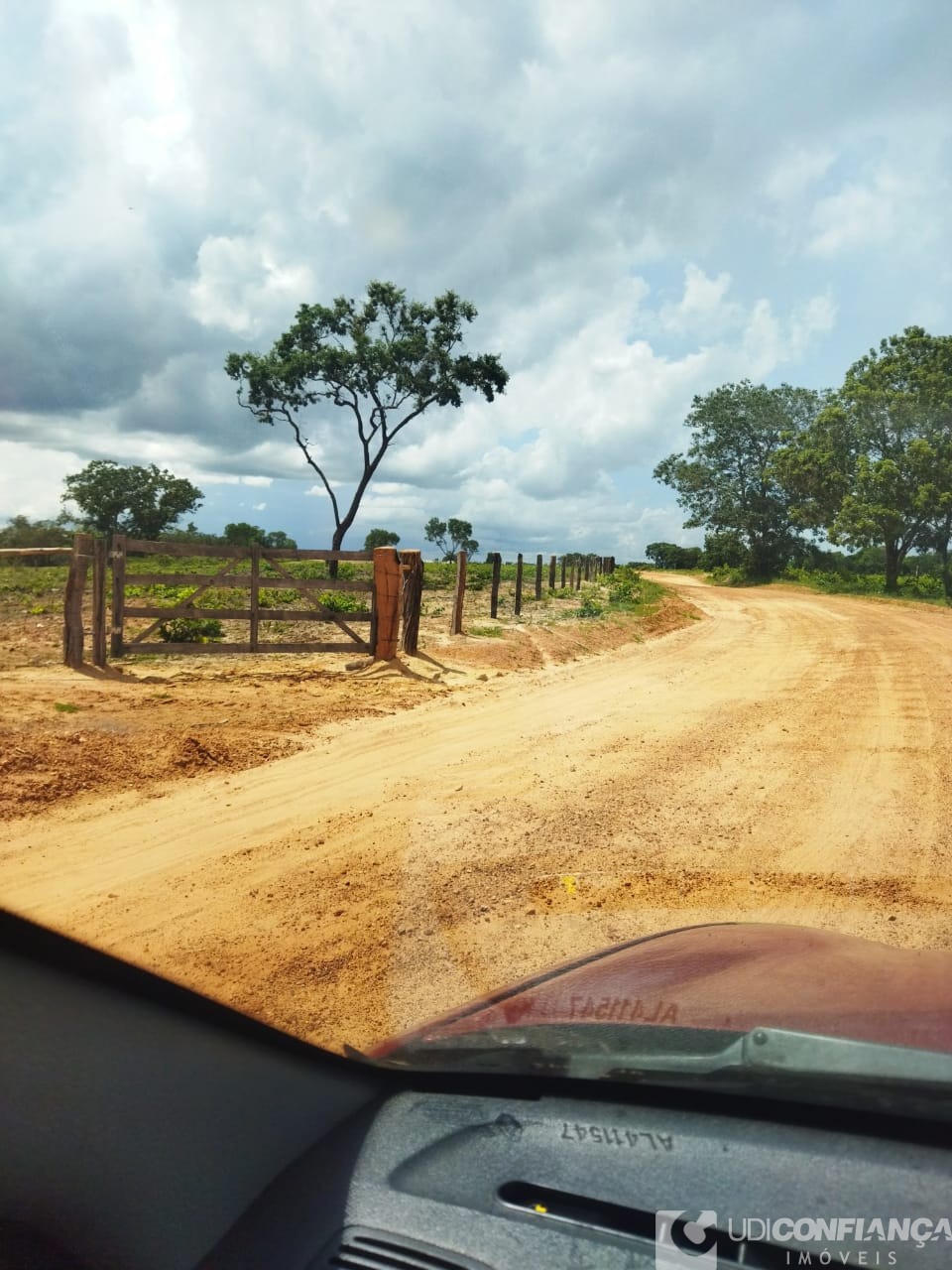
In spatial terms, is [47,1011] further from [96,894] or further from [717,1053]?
[96,894]

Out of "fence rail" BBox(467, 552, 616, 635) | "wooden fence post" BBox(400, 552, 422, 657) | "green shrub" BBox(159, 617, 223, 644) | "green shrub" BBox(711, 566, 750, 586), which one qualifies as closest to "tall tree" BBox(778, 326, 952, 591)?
"green shrub" BBox(711, 566, 750, 586)

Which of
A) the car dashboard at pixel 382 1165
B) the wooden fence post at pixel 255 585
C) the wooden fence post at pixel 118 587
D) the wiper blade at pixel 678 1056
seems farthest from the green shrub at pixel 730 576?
the car dashboard at pixel 382 1165

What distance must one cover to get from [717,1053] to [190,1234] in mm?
1008

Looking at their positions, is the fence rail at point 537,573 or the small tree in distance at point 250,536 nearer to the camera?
the fence rail at point 537,573

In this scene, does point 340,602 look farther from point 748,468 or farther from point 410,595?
point 748,468

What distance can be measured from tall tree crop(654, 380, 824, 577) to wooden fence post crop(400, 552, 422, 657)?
36.4 m

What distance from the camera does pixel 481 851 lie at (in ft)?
15.9

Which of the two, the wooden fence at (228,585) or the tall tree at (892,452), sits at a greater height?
the tall tree at (892,452)

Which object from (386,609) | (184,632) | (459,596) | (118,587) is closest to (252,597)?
(184,632)

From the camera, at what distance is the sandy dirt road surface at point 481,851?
3.58 meters

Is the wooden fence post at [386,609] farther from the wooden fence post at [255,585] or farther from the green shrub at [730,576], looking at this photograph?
the green shrub at [730,576]

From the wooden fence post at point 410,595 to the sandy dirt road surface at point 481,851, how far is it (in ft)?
12.1

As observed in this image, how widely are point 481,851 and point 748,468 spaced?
46988mm

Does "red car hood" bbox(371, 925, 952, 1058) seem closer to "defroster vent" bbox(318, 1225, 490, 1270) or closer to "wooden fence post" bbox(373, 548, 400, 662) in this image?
"defroster vent" bbox(318, 1225, 490, 1270)
